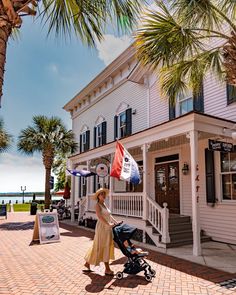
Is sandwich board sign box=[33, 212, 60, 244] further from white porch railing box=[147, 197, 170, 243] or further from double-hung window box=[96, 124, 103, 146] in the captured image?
double-hung window box=[96, 124, 103, 146]

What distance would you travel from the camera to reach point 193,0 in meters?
5.93

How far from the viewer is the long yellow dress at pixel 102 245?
5.86 m

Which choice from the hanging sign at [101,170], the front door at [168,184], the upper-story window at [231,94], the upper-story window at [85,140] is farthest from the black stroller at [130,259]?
the upper-story window at [85,140]

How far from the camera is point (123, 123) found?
15.3 metres

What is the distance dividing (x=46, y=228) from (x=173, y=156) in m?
5.78

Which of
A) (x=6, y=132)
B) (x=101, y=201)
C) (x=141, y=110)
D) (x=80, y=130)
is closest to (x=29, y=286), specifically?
(x=101, y=201)

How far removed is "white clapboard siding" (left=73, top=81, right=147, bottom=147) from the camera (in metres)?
13.9

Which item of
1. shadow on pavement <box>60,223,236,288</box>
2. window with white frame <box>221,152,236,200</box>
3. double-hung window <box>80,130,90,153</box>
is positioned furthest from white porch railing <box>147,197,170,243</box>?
double-hung window <box>80,130,90,153</box>

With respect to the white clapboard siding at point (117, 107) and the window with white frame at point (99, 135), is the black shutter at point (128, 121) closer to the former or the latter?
the white clapboard siding at point (117, 107)

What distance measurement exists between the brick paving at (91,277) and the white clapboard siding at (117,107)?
7.42 meters

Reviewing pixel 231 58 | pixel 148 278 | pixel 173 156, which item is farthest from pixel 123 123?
pixel 148 278

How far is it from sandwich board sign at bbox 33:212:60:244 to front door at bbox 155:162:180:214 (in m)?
4.78

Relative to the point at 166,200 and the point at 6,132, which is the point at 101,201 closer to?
the point at 166,200

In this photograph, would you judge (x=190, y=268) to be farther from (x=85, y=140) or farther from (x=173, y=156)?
(x=85, y=140)
